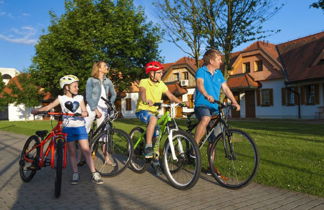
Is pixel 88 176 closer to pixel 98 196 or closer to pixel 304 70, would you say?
pixel 98 196

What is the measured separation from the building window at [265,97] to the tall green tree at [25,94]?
1163 inches

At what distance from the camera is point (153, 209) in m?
3.61

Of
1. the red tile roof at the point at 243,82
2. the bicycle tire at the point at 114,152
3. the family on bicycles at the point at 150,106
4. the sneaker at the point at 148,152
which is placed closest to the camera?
the family on bicycles at the point at 150,106

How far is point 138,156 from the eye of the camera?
18.2 feet

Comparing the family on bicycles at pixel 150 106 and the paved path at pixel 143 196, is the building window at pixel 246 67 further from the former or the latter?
the paved path at pixel 143 196

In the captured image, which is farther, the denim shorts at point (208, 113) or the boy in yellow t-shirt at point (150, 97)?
the boy in yellow t-shirt at point (150, 97)

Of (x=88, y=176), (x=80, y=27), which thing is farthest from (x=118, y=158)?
(x=80, y=27)

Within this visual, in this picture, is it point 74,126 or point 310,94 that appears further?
point 310,94

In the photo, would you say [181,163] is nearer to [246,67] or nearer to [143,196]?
[143,196]

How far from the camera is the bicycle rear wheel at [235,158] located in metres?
4.17

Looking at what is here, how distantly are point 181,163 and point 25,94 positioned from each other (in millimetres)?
43327

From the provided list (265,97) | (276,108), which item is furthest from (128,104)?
(276,108)

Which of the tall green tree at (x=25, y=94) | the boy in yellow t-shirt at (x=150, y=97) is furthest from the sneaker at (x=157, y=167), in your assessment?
the tall green tree at (x=25, y=94)

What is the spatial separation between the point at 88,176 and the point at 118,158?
591 mm
